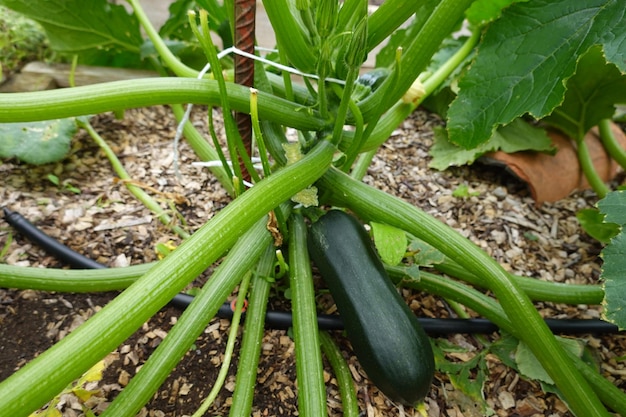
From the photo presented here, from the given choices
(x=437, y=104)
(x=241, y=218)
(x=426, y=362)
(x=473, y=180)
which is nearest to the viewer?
(x=241, y=218)

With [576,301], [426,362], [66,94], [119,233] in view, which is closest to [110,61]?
[119,233]

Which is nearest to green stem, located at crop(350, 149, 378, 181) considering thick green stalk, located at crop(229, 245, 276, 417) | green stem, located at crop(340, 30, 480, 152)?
green stem, located at crop(340, 30, 480, 152)

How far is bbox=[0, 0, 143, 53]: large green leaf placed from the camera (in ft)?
6.15

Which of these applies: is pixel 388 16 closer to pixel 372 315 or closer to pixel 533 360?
pixel 372 315

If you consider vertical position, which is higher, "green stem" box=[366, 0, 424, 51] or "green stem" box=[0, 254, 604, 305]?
"green stem" box=[366, 0, 424, 51]

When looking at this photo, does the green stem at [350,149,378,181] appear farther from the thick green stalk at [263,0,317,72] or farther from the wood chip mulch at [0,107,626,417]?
the thick green stalk at [263,0,317,72]

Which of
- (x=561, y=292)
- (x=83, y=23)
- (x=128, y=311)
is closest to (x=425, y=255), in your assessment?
(x=561, y=292)

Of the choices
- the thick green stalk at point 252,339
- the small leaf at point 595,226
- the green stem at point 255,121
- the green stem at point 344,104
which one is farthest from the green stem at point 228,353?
the small leaf at point 595,226

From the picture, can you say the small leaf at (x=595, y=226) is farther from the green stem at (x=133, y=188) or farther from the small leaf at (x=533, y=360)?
the green stem at (x=133, y=188)

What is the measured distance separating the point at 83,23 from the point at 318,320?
4.95 feet

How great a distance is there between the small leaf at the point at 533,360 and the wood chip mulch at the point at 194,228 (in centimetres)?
8

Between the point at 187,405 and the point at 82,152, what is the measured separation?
4.04 feet

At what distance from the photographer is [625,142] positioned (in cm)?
226

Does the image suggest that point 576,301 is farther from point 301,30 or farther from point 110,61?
point 110,61
